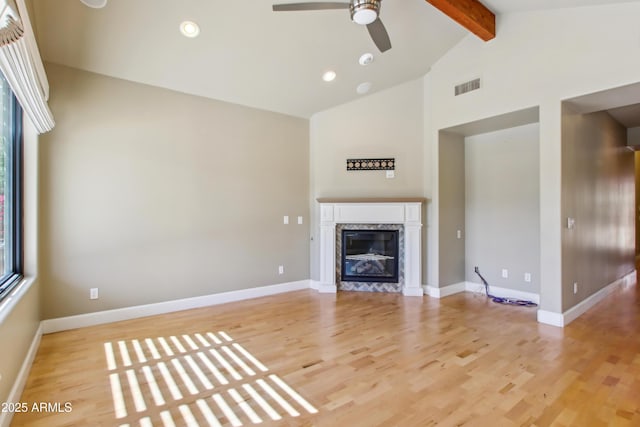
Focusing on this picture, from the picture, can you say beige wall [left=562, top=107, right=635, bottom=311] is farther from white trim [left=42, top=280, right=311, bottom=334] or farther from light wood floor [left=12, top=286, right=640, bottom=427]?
white trim [left=42, top=280, right=311, bottom=334]

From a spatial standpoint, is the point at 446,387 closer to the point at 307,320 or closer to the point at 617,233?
the point at 307,320

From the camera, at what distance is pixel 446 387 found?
89.8 inches

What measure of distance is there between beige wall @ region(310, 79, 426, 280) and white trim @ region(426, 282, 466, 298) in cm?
141

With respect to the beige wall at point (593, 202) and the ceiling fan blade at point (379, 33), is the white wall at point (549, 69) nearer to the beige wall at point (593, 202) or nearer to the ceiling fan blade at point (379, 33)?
the beige wall at point (593, 202)

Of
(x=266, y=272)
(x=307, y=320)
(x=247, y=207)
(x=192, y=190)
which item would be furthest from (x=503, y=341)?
(x=192, y=190)

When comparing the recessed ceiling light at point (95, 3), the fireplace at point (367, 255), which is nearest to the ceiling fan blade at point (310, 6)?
the recessed ceiling light at point (95, 3)

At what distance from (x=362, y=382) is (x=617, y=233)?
5.30 m

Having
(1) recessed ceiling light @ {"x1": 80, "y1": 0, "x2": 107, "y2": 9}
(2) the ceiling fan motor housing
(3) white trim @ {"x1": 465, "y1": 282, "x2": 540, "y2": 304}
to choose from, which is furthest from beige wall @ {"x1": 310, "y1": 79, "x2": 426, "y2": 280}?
(1) recessed ceiling light @ {"x1": 80, "y1": 0, "x2": 107, "y2": 9}

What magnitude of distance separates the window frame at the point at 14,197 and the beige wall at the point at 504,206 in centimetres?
543

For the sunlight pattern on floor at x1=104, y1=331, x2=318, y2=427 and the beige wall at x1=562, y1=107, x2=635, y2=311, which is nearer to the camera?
the sunlight pattern on floor at x1=104, y1=331, x2=318, y2=427

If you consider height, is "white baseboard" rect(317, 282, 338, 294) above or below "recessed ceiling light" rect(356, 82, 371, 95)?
below

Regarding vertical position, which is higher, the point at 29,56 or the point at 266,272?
the point at 29,56

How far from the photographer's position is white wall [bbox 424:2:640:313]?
301cm

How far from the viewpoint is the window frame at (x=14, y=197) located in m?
2.72
